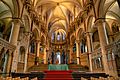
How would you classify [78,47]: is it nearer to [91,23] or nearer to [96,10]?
[91,23]

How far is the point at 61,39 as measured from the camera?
1246 inches

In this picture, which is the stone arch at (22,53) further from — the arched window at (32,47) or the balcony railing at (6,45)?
the balcony railing at (6,45)

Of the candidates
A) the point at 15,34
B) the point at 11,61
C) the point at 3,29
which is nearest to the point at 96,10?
the point at 15,34

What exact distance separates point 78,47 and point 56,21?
11907mm

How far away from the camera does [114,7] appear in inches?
593

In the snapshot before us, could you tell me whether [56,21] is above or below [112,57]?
above

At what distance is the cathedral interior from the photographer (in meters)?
9.96

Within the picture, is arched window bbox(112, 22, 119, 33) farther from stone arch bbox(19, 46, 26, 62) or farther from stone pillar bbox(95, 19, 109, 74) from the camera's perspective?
stone arch bbox(19, 46, 26, 62)

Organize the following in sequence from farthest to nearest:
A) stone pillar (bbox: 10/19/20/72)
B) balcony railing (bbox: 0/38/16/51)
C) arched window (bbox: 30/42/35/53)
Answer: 1. arched window (bbox: 30/42/35/53)
2. stone pillar (bbox: 10/19/20/72)
3. balcony railing (bbox: 0/38/16/51)

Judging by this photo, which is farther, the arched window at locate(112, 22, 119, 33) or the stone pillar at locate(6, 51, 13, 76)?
the arched window at locate(112, 22, 119, 33)

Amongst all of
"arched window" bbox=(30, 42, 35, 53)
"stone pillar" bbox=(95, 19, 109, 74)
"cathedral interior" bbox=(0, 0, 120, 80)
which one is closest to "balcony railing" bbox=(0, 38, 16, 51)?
"cathedral interior" bbox=(0, 0, 120, 80)

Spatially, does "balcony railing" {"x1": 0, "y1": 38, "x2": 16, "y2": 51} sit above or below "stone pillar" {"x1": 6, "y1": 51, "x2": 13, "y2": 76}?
above

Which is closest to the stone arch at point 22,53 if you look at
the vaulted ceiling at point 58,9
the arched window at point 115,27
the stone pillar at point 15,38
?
the stone pillar at point 15,38

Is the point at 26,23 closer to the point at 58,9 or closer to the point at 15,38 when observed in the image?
the point at 15,38
